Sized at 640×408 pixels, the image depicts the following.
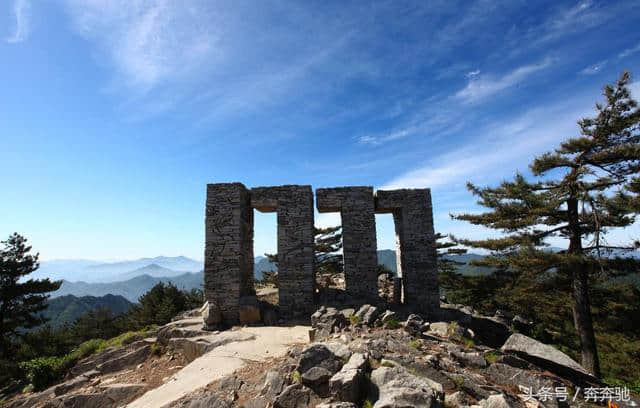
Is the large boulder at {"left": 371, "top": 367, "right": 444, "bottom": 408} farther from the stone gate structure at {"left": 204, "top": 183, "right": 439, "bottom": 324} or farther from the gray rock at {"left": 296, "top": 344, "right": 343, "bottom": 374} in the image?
the stone gate structure at {"left": 204, "top": 183, "right": 439, "bottom": 324}

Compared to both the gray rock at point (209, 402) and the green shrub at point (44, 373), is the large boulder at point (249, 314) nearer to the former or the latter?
the green shrub at point (44, 373)

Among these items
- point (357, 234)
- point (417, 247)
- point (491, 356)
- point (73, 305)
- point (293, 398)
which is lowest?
point (73, 305)

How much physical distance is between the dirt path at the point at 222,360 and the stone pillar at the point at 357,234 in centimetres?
243

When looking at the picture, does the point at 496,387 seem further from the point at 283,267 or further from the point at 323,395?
the point at 283,267

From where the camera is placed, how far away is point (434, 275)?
10297mm

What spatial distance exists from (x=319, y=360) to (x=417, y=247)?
683cm

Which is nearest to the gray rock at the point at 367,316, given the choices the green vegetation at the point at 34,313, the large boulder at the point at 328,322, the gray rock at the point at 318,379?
the large boulder at the point at 328,322

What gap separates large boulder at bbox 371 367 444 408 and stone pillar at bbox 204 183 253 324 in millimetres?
6750

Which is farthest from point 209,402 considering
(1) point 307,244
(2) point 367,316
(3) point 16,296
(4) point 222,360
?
(3) point 16,296

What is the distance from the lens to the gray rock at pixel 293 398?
157 inches

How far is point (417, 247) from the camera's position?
1044 centimetres

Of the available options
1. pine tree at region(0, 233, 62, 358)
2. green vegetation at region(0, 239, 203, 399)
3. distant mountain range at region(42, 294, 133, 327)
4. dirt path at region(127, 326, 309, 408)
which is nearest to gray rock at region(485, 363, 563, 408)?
dirt path at region(127, 326, 309, 408)

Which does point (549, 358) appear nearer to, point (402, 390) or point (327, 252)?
point (402, 390)

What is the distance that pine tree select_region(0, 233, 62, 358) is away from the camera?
17.3m
